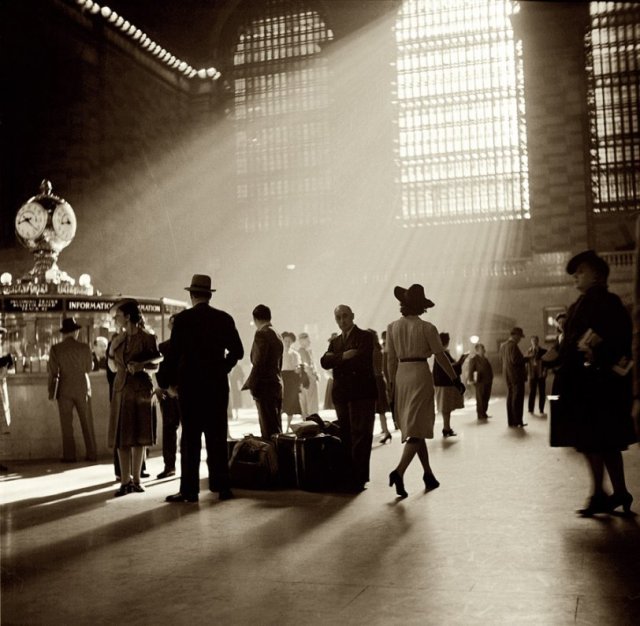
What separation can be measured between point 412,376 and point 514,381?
657 centimetres

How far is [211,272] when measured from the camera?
33938 mm

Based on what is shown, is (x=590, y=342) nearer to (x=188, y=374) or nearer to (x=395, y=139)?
(x=188, y=374)

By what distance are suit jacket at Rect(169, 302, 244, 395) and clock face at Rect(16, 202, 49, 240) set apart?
5.98 meters

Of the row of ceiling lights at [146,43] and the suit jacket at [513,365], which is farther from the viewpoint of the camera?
the row of ceiling lights at [146,43]

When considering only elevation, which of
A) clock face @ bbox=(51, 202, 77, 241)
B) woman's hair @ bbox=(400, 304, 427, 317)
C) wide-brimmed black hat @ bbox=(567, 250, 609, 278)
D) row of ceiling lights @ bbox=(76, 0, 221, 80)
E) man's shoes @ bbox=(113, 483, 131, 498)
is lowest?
man's shoes @ bbox=(113, 483, 131, 498)

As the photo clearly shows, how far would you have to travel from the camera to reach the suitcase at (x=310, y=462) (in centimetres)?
656

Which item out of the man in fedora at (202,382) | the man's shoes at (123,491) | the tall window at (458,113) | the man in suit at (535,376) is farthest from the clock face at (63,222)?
the tall window at (458,113)

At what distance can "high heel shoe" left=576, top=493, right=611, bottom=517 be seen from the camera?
5.14 metres

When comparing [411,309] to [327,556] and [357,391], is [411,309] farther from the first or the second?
[327,556]

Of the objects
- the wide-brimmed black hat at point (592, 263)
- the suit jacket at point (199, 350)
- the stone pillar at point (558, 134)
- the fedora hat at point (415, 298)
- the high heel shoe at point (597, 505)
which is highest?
the stone pillar at point (558, 134)

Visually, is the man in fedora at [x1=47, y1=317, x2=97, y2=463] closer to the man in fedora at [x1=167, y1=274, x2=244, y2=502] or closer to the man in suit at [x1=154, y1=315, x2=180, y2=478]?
the man in suit at [x1=154, y1=315, x2=180, y2=478]

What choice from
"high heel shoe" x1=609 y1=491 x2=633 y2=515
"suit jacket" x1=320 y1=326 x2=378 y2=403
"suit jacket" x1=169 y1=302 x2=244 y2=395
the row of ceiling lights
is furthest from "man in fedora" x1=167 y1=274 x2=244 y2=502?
the row of ceiling lights

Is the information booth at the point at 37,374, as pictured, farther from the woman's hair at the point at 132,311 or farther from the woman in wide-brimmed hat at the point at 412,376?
the woman in wide-brimmed hat at the point at 412,376

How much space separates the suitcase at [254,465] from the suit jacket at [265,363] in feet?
3.41
